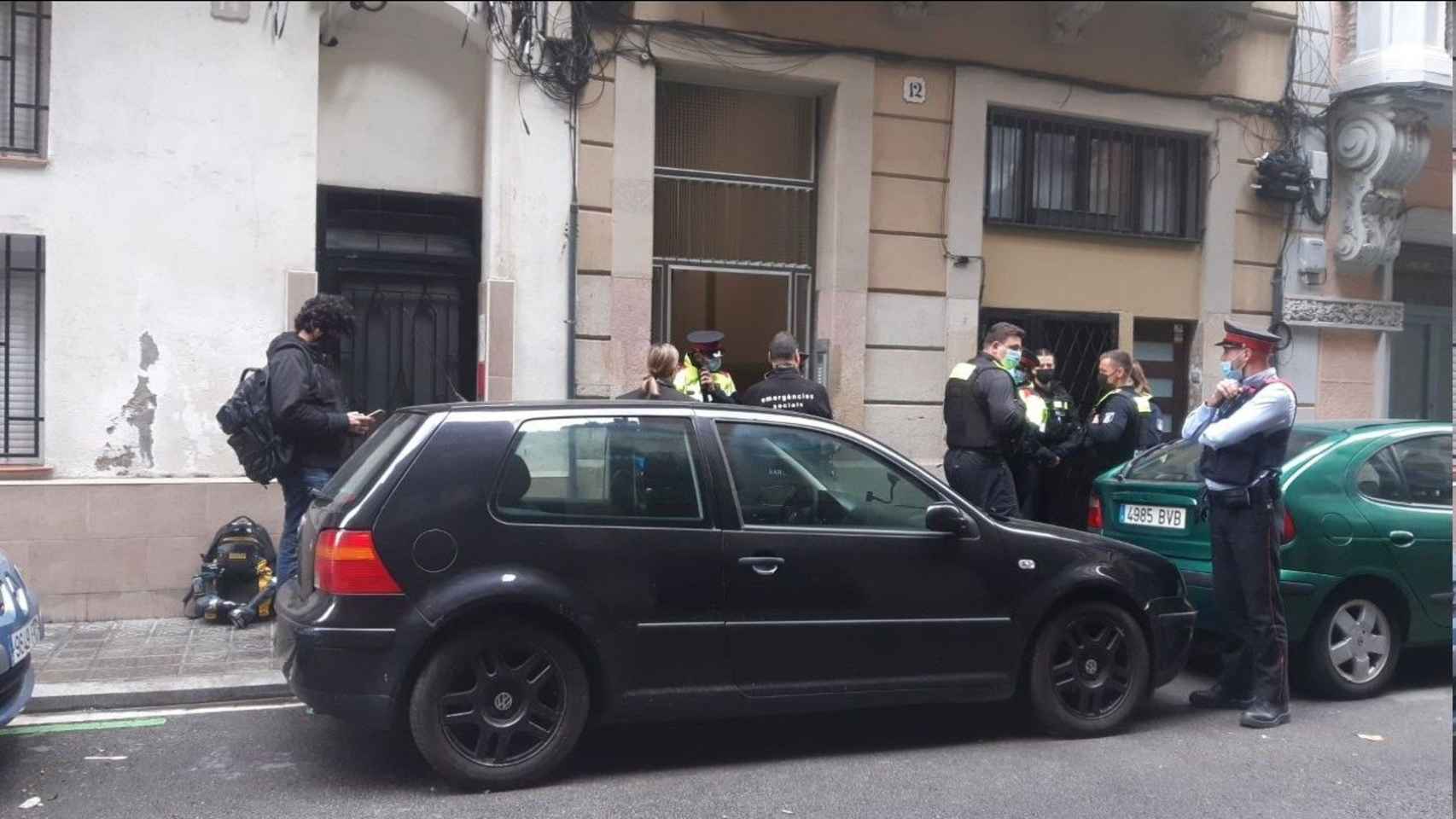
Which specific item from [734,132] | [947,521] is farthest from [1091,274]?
[947,521]

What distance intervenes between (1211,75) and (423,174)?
7.02 meters

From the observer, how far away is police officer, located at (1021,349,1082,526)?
8492 millimetres

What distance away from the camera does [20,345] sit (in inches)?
315

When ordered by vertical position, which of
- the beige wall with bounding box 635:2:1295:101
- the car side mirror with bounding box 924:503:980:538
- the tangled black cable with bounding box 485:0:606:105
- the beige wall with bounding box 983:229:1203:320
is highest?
the beige wall with bounding box 635:2:1295:101

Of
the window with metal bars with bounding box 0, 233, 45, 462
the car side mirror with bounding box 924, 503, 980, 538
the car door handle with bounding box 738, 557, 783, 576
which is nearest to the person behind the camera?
the car door handle with bounding box 738, 557, 783, 576

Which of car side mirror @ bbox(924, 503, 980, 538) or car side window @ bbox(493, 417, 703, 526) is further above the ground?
car side window @ bbox(493, 417, 703, 526)

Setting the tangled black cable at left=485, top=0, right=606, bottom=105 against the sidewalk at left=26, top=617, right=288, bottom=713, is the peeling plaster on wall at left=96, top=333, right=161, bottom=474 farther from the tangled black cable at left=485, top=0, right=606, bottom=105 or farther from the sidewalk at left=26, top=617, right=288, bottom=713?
the tangled black cable at left=485, top=0, right=606, bottom=105

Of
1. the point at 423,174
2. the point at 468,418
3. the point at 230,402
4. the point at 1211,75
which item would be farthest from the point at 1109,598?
the point at 1211,75

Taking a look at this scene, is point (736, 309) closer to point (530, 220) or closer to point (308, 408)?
point (530, 220)

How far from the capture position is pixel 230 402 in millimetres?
7109

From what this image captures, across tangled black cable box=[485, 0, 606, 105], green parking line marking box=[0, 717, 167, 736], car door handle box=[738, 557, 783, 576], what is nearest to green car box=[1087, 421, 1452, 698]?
car door handle box=[738, 557, 783, 576]

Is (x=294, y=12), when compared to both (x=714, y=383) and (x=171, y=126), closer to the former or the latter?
(x=171, y=126)

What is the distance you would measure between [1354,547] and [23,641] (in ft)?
20.1

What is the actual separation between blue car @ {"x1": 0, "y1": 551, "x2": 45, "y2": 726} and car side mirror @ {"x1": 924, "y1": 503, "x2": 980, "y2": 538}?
3688 millimetres
